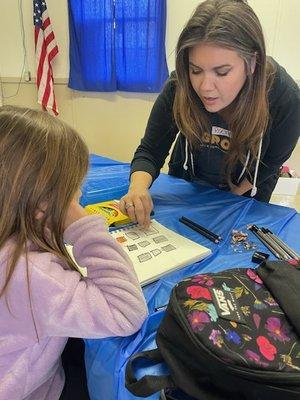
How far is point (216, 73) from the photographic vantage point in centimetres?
93

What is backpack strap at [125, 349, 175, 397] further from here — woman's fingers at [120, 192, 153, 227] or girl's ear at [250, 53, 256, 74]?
girl's ear at [250, 53, 256, 74]

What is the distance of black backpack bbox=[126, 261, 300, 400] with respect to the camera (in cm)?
42

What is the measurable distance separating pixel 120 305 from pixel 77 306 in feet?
0.24

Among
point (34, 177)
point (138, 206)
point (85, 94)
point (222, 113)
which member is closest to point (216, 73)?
point (222, 113)

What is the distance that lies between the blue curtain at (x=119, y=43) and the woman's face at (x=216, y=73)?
1.61 m

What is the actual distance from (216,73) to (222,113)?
192 mm

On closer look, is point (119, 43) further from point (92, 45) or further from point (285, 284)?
point (285, 284)

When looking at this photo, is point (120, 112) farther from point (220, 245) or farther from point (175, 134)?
point (220, 245)

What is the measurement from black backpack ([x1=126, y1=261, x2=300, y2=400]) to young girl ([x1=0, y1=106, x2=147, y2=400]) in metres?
0.10

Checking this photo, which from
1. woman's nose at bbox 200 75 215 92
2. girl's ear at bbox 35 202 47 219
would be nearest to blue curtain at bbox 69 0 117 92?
woman's nose at bbox 200 75 215 92

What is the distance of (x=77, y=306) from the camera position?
0.54 metres

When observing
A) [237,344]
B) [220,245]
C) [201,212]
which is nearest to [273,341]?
[237,344]

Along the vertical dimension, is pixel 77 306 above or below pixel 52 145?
below

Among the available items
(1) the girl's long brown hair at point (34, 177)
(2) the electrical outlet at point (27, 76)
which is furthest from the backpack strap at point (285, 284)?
(2) the electrical outlet at point (27, 76)
